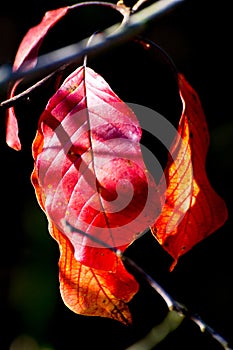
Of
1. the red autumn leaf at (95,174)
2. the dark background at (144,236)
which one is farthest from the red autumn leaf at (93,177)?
the dark background at (144,236)

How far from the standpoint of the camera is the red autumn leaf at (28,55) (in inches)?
36.4

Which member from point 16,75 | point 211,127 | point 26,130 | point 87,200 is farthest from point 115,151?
point 211,127

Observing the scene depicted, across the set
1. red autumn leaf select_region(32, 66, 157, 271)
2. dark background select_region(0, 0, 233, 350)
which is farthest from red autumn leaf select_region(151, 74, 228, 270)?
dark background select_region(0, 0, 233, 350)

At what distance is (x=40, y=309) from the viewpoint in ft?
6.59

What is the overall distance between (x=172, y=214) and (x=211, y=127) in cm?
125

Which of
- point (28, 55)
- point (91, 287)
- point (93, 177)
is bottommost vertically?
point (91, 287)

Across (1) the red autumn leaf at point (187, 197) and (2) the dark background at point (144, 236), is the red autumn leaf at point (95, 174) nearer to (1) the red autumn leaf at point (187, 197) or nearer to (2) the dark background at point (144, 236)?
(1) the red autumn leaf at point (187, 197)

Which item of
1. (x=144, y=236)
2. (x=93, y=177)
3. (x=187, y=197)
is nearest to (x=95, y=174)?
(x=93, y=177)

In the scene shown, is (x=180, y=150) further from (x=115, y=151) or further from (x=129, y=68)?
(x=129, y=68)

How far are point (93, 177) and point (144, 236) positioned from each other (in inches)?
49.0

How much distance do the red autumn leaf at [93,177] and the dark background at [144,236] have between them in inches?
41.6

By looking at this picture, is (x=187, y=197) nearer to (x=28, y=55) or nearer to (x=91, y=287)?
(x=91, y=287)

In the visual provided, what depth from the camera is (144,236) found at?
2064 mm

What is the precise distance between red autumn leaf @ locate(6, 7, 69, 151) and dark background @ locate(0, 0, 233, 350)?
0.91 m
